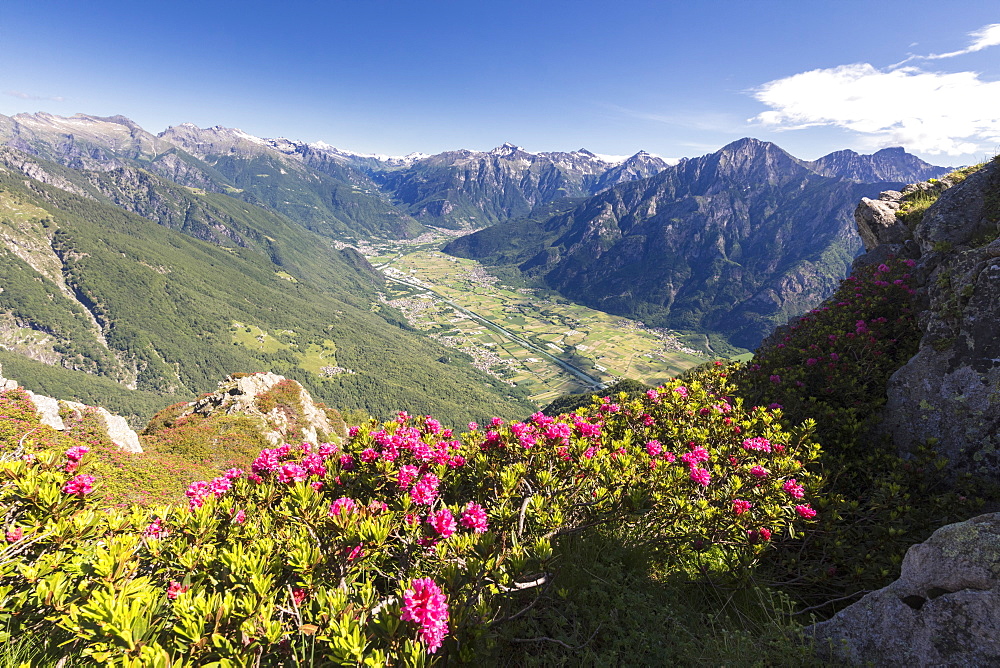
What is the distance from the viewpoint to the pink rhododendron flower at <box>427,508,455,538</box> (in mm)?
5133

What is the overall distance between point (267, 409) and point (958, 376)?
185ft

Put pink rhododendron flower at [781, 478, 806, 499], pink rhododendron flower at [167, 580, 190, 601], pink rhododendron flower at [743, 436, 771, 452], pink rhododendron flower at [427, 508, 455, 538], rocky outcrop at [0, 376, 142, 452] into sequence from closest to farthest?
pink rhododendron flower at [167, 580, 190, 601]
pink rhododendron flower at [427, 508, 455, 538]
pink rhododendron flower at [781, 478, 806, 499]
pink rhododendron flower at [743, 436, 771, 452]
rocky outcrop at [0, 376, 142, 452]

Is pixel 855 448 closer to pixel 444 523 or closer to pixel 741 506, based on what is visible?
pixel 741 506

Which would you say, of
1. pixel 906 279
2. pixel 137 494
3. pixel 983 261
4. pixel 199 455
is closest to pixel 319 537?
pixel 983 261

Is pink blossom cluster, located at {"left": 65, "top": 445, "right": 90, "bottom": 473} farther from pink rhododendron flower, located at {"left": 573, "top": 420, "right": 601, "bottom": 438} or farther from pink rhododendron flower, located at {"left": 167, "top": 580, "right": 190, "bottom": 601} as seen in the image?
pink rhododendron flower, located at {"left": 573, "top": 420, "right": 601, "bottom": 438}

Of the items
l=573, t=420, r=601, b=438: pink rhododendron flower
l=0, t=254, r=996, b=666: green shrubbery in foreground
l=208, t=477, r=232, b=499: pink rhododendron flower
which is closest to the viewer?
l=0, t=254, r=996, b=666: green shrubbery in foreground

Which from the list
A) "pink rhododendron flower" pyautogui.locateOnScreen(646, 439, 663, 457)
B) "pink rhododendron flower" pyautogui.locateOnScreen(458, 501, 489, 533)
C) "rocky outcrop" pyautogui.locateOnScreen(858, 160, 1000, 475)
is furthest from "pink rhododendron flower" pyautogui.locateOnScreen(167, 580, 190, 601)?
"rocky outcrop" pyautogui.locateOnScreen(858, 160, 1000, 475)

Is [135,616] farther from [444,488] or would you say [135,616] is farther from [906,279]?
[906,279]

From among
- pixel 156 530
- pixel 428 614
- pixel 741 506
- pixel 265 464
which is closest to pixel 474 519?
pixel 428 614

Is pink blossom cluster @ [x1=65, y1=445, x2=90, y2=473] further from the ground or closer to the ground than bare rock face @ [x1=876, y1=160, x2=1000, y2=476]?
closer to the ground

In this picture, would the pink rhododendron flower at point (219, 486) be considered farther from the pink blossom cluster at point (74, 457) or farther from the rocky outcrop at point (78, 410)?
the rocky outcrop at point (78, 410)

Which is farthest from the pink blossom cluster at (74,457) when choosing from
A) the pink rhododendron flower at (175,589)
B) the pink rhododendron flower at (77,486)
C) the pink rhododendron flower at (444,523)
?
the pink rhododendron flower at (444,523)

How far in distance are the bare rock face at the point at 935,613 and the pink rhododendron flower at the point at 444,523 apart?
5.20 meters

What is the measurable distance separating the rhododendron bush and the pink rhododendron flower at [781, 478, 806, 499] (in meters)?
0.03
